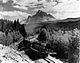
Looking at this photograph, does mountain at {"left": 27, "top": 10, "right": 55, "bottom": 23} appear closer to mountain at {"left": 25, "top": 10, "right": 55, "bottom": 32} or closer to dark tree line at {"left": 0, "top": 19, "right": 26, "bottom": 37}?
mountain at {"left": 25, "top": 10, "right": 55, "bottom": 32}

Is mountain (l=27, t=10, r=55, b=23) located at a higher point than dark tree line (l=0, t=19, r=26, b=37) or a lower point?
higher

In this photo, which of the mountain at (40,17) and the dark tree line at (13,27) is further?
the dark tree line at (13,27)

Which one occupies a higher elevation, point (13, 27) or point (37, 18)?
point (37, 18)

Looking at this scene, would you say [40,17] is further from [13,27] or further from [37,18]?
[13,27]

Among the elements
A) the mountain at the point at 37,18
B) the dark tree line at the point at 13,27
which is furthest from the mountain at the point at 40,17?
the dark tree line at the point at 13,27

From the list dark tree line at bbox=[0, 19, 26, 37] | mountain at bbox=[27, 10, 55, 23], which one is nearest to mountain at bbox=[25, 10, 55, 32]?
mountain at bbox=[27, 10, 55, 23]

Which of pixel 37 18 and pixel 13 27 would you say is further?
pixel 13 27

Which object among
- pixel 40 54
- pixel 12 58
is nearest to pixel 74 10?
pixel 40 54

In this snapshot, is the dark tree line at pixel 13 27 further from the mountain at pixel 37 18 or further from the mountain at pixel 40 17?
the mountain at pixel 40 17

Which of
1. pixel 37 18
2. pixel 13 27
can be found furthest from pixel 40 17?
pixel 13 27

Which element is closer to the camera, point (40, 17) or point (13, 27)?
point (40, 17)

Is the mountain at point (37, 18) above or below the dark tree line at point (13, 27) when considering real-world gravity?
above

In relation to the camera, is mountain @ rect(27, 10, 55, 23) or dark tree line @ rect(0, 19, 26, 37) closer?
mountain @ rect(27, 10, 55, 23)

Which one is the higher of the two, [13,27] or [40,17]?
[40,17]
